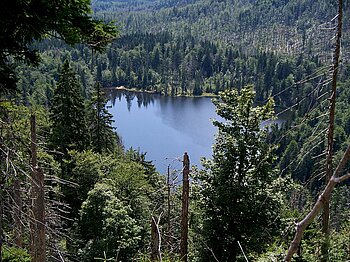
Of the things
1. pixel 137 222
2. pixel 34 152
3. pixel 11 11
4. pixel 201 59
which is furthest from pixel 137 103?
pixel 11 11

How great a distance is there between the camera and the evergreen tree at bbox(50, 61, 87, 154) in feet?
73.5

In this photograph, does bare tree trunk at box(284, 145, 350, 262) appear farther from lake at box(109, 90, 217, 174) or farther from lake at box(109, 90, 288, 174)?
lake at box(109, 90, 217, 174)

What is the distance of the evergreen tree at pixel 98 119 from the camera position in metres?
25.4

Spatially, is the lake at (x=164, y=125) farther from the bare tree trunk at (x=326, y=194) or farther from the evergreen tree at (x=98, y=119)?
the bare tree trunk at (x=326, y=194)

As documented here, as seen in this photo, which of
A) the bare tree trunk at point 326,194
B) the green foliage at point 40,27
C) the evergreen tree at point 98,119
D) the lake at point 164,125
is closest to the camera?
the bare tree trunk at point 326,194

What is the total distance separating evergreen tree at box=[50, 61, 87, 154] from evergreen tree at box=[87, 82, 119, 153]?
2240 millimetres

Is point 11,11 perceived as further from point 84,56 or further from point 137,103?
point 84,56

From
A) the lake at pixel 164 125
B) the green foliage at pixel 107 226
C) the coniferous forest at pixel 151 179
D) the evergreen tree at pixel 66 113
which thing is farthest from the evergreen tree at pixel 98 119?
the lake at pixel 164 125

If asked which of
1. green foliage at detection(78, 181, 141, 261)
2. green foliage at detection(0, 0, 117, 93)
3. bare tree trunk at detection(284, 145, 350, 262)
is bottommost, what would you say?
green foliage at detection(78, 181, 141, 261)

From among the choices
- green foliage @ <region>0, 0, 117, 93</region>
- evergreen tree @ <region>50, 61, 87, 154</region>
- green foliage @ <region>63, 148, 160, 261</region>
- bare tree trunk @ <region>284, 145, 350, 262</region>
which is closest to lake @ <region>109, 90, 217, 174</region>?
evergreen tree @ <region>50, 61, 87, 154</region>

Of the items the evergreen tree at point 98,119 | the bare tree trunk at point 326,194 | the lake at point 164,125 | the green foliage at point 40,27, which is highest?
the green foliage at point 40,27

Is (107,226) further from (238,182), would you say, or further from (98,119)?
(98,119)

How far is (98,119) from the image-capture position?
2533 centimetres

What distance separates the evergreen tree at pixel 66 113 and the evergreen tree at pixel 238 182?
1234 cm
